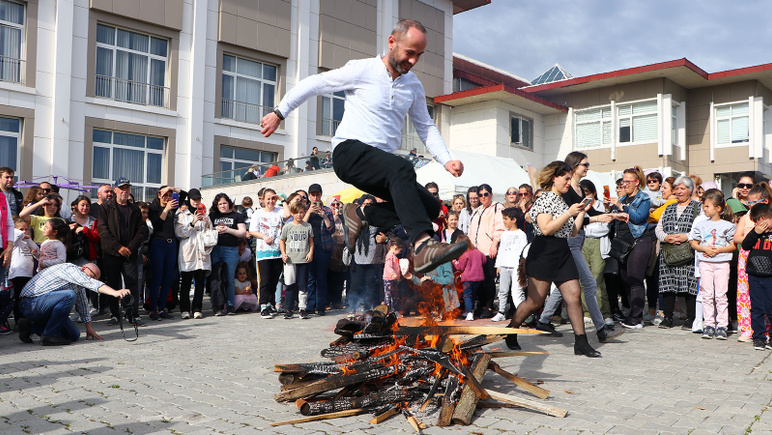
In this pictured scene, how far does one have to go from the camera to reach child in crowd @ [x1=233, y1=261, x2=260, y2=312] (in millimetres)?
10641

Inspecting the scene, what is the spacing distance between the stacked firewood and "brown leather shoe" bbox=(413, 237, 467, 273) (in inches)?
40.0

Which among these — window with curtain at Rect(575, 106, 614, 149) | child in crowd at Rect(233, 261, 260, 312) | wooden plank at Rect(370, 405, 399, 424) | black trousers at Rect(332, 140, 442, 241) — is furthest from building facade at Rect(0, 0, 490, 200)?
wooden plank at Rect(370, 405, 399, 424)

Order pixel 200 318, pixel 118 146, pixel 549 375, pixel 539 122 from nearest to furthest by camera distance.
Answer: pixel 549 375 → pixel 200 318 → pixel 118 146 → pixel 539 122

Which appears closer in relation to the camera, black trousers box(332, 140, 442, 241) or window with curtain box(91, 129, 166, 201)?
black trousers box(332, 140, 442, 241)

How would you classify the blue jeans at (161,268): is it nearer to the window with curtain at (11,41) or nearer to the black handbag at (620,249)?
the black handbag at (620,249)

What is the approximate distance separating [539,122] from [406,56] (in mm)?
28253

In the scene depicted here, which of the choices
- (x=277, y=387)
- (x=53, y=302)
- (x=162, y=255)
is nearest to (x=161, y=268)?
(x=162, y=255)

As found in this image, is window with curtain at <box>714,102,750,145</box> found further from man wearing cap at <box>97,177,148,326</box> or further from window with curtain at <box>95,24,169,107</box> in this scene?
man wearing cap at <box>97,177,148,326</box>

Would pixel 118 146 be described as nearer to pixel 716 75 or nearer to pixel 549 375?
pixel 549 375

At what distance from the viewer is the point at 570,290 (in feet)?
20.3

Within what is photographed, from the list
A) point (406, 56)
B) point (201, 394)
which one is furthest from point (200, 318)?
point (406, 56)

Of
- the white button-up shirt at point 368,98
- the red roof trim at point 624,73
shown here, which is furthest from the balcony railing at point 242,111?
the white button-up shirt at point 368,98

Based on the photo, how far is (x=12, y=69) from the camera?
20047 mm

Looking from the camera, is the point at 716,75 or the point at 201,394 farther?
the point at 716,75
